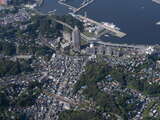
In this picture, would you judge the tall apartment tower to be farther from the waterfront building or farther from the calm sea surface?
the calm sea surface

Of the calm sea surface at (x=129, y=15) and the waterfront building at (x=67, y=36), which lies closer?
the waterfront building at (x=67, y=36)

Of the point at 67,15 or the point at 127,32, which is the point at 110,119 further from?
the point at 67,15

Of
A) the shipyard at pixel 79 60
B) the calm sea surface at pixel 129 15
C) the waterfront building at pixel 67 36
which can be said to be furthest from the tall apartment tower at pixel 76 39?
the calm sea surface at pixel 129 15

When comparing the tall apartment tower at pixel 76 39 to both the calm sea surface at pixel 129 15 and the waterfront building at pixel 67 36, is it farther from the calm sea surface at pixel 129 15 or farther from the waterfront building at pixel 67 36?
the calm sea surface at pixel 129 15

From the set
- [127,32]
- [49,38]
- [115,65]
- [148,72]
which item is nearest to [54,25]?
[49,38]

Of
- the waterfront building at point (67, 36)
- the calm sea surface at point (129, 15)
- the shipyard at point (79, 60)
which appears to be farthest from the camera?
the calm sea surface at point (129, 15)

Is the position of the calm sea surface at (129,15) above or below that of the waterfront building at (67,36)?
above

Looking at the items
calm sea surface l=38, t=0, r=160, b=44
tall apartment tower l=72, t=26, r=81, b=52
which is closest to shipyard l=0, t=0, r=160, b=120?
calm sea surface l=38, t=0, r=160, b=44

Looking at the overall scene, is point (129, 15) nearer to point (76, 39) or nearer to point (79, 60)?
point (76, 39)

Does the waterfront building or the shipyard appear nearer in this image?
the shipyard
